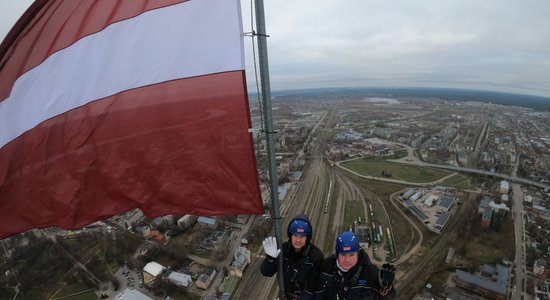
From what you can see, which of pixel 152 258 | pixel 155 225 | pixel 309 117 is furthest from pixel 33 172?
pixel 309 117

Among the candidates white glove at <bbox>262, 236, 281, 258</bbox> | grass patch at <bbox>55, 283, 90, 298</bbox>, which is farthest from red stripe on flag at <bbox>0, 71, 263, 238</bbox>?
grass patch at <bbox>55, 283, 90, 298</bbox>

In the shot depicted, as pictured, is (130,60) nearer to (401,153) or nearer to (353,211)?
(353,211)

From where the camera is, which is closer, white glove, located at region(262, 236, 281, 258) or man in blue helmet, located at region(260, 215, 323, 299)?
white glove, located at region(262, 236, 281, 258)

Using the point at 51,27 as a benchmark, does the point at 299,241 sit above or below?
below

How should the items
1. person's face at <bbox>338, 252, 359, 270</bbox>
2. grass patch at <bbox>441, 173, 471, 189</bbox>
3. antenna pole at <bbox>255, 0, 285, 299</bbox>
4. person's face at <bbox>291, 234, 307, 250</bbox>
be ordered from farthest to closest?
grass patch at <bbox>441, 173, 471, 189</bbox> → person's face at <bbox>291, 234, 307, 250</bbox> → person's face at <bbox>338, 252, 359, 270</bbox> → antenna pole at <bbox>255, 0, 285, 299</bbox>

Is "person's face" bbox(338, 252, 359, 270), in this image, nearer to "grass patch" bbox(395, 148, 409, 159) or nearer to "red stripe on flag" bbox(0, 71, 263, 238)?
"red stripe on flag" bbox(0, 71, 263, 238)

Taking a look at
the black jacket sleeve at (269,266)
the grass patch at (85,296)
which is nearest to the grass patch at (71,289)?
the grass patch at (85,296)

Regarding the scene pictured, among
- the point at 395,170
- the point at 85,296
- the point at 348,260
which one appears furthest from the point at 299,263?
the point at 395,170

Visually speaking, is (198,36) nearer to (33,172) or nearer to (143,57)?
(143,57)
